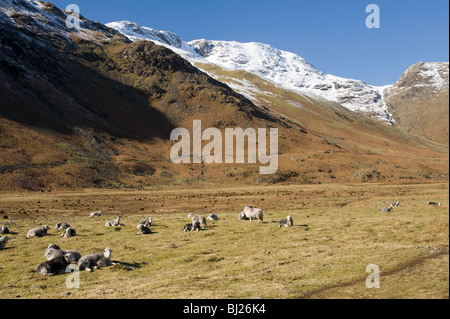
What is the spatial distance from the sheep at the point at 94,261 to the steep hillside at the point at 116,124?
71105 millimetres

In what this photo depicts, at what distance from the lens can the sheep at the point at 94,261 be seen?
18500 millimetres

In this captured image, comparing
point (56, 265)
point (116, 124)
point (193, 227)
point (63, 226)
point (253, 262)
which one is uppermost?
point (116, 124)

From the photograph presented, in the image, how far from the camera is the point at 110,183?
316 feet

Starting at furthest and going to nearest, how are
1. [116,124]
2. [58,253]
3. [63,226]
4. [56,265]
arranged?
[116,124], [63,226], [58,253], [56,265]

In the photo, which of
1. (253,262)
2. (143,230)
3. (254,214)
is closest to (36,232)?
(143,230)

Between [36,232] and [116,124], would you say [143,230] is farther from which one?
[116,124]

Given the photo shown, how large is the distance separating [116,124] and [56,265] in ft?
455

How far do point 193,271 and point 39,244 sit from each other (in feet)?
50.3

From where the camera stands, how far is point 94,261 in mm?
18922

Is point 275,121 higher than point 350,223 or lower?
higher

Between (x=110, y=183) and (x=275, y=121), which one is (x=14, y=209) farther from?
(x=275, y=121)

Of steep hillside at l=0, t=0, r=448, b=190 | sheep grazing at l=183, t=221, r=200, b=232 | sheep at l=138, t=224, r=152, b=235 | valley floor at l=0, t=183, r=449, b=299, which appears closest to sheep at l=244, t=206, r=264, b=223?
valley floor at l=0, t=183, r=449, b=299

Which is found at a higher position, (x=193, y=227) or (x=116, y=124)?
(x=116, y=124)
